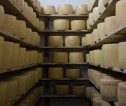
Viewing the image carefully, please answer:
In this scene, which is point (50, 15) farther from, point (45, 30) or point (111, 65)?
point (111, 65)

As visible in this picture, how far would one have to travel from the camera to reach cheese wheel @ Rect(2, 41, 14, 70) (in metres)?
2.37

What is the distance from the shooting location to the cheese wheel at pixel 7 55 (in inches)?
93.2

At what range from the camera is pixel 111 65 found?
2539 mm

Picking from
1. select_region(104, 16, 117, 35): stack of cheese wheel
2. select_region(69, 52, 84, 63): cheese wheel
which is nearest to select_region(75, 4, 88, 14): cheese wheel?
select_region(69, 52, 84, 63): cheese wheel

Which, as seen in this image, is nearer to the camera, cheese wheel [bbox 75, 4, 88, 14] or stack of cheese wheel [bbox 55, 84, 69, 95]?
stack of cheese wheel [bbox 55, 84, 69, 95]

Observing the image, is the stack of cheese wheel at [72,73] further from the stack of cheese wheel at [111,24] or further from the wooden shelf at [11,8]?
the stack of cheese wheel at [111,24]

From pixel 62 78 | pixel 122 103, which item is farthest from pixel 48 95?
pixel 122 103

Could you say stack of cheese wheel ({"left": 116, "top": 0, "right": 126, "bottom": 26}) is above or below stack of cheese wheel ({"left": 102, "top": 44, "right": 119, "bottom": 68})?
above

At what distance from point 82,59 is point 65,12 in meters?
1.12

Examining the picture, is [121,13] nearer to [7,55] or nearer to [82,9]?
[7,55]

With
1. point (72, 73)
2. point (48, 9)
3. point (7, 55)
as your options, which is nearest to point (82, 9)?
point (48, 9)

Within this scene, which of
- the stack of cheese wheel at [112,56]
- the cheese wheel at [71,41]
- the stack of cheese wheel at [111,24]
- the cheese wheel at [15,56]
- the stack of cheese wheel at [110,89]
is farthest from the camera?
the cheese wheel at [71,41]

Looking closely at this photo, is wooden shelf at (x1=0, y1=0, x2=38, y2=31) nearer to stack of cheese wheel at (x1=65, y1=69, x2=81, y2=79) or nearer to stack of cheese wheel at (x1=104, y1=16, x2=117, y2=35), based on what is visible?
stack of cheese wheel at (x1=104, y1=16, x2=117, y2=35)

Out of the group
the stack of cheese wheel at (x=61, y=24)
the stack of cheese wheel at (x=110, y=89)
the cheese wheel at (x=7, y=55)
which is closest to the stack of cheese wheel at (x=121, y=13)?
the stack of cheese wheel at (x=110, y=89)
